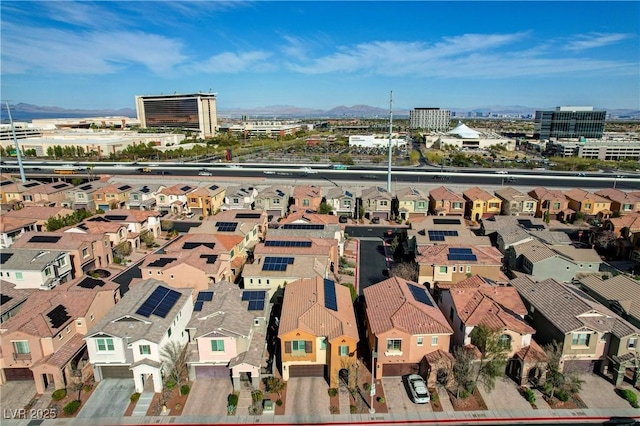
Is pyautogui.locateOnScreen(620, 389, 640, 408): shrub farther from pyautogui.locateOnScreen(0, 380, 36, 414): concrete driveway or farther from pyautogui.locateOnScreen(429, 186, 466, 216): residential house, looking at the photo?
pyautogui.locateOnScreen(429, 186, 466, 216): residential house

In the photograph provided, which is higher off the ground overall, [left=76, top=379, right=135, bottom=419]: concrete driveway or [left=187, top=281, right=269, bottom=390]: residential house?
[left=187, top=281, right=269, bottom=390]: residential house

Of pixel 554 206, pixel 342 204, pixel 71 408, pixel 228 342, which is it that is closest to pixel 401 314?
pixel 228 342

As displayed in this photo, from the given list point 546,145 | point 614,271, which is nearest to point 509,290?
point 614,271

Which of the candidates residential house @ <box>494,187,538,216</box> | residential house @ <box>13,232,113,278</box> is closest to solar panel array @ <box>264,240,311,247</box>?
residential house @ <box>13,232,113,278</box>

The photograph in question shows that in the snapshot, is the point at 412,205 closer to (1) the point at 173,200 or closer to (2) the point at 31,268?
(1) the point at 173,200

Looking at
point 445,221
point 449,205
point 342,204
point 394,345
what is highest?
point 445,221

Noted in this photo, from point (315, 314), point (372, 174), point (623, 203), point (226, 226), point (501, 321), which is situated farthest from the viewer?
point (372, 174)
